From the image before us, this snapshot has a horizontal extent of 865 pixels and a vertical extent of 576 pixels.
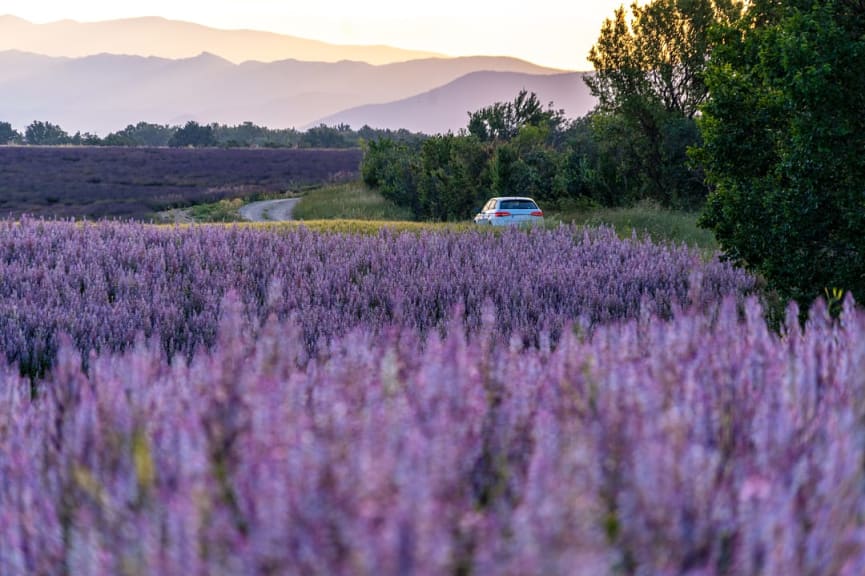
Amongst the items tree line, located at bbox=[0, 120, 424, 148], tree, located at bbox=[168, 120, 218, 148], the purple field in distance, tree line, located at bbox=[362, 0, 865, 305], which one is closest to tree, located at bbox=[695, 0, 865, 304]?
tree line, located at bbox=[362, 0, 865, 305]

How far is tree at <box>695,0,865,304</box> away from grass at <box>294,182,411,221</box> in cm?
2342

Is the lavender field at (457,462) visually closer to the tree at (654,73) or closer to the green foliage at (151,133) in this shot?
the tree at (654,73)

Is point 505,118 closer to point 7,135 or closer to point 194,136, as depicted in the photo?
point 194,136

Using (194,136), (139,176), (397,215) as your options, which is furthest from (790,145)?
(194,136)

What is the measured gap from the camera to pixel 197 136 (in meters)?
104

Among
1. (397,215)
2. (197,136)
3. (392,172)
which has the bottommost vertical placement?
(397,215)

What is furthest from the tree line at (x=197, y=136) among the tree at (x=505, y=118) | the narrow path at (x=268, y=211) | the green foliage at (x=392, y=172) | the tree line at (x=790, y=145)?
the tree line at (x=790, y=145)

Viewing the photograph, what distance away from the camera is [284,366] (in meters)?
2.84

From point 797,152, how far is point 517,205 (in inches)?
631

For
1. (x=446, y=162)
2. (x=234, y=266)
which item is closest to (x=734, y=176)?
(x=234, y=266)

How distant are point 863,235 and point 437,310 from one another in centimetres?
446

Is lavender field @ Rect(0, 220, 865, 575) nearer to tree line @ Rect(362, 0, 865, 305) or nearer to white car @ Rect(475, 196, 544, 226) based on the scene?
tree line @ Rect(362, 0, 865, 305)

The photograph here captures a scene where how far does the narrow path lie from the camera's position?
33.8 metres

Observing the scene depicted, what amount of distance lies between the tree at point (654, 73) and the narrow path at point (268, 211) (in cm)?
1454
